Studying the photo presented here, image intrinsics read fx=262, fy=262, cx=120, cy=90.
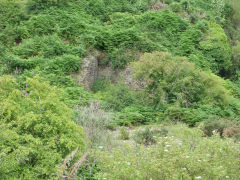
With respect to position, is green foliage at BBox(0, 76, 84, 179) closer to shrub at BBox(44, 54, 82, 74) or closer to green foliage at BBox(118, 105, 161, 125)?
green foliage at BBox(118, 105, 161, 125)

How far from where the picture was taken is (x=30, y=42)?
1538 centimetres

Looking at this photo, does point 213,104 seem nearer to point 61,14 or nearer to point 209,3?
point 61,14

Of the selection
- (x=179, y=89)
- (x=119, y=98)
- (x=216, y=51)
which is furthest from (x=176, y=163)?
(x=216, y=51)

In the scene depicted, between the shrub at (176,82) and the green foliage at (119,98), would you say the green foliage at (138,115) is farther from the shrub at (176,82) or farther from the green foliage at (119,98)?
the shrub at (176,82)

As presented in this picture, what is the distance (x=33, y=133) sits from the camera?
188 inches

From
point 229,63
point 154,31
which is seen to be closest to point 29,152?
point 154,31

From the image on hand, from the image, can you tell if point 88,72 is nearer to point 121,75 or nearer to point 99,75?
point 99,75

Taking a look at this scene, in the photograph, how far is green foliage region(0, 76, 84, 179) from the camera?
422 centimetres

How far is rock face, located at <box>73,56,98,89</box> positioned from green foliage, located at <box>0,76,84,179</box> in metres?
9.82

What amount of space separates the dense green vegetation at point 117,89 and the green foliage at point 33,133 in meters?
0.02

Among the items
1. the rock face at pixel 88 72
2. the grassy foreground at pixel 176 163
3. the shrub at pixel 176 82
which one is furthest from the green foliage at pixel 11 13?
the grassy foreground at pixel 176 163

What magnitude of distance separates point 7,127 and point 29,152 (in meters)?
0.58

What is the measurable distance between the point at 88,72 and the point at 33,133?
11.1 m

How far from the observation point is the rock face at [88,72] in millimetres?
15328
